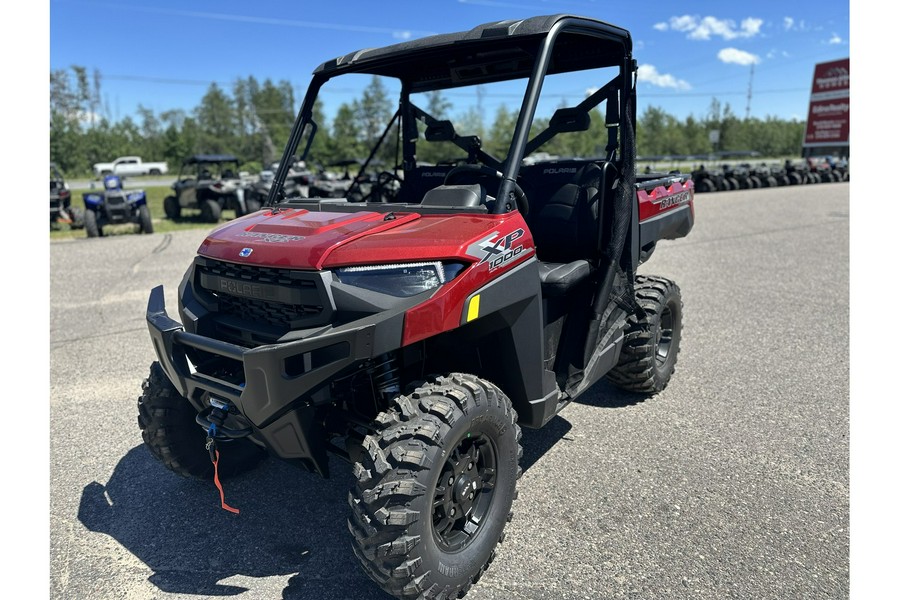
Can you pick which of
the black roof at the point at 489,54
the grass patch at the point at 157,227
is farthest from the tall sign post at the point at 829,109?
the black roof at the point at 489,54

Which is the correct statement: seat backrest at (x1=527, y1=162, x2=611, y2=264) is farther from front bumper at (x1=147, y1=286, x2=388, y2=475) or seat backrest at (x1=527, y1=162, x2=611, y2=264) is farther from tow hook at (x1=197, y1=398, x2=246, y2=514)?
tow hook at (x1=197, y1=398, x2=246, y2=514)

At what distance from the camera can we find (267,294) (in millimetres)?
2400

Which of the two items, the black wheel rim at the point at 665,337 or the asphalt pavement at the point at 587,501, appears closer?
the asphalt pavement at the point at 587,501

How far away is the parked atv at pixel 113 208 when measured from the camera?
13.2 metres

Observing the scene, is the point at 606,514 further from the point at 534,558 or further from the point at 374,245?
the point at 374,245

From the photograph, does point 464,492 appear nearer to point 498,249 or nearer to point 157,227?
point 498,249

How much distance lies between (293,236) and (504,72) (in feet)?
6.05

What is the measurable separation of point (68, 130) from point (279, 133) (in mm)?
24966

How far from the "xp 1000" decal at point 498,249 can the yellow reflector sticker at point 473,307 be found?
0.43 ft

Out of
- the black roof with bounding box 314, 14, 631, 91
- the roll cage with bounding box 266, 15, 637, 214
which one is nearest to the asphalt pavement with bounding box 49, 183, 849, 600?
the roll cage with bounding box 266, 15, 637, 214

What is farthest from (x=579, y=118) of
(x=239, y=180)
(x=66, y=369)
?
(x=239, y=180)

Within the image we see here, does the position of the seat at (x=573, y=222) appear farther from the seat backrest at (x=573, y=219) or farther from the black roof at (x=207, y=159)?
the black roof at (x=207, y=159)

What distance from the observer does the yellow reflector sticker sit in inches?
93.9

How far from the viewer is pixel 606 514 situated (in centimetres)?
295
